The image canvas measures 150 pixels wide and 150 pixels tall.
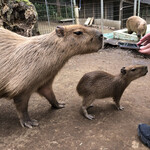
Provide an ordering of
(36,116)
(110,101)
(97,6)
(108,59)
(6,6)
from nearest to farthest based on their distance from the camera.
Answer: (36,116) < (110,101) < (6,6) < (108,59) < (97,6)

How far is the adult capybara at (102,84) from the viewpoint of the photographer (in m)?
2.49

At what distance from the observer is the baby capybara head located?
207 centimetres

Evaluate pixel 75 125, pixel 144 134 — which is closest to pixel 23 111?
pixel 75 125

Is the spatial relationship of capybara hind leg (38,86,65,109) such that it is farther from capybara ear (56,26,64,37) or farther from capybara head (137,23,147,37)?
capybara head (137,23,147,37)

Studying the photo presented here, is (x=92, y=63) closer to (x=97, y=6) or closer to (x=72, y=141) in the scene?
(x=72, y=141)

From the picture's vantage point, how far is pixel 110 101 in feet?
9.78

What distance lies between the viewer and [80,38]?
6.89 ft

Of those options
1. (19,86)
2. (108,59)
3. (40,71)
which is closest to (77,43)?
(40,71)

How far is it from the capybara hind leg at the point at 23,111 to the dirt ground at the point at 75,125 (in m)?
0.08

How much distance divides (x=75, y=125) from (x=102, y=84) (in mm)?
721

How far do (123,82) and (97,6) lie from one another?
10.5 meters

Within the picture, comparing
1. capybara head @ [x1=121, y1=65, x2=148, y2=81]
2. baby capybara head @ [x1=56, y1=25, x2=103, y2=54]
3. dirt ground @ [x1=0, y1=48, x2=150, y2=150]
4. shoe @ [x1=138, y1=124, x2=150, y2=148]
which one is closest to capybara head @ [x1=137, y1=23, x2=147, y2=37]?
dirt ground @ [x1=0, y1=48, x2=150, y2=150]

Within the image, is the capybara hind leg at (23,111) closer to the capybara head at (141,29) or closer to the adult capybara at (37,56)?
the adult capybara at (37,56)

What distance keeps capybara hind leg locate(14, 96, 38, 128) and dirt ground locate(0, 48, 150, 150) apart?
82 millimetres
